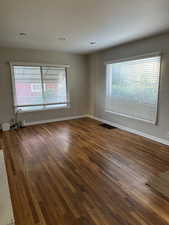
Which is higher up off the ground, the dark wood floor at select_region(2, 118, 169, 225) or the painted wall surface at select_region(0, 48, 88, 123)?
the painted wall surface at select_region(0, 48, 88, 123)

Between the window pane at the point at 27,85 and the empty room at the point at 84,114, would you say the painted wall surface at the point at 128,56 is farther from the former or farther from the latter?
the window pane at the point at 27,85

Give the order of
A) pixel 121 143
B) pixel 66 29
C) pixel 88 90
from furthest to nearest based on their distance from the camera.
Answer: pixel 88 90 < pixel 121 143 < pixel 66 29

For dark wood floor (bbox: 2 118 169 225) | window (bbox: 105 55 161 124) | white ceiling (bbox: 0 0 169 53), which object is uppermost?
white ceiling (bbox: 0 0 169 53)

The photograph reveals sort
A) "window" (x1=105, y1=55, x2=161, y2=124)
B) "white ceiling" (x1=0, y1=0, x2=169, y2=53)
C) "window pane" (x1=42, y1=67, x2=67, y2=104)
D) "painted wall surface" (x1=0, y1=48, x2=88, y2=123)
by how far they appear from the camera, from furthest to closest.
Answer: "window pane" (x1=42, y1=67, x2=67, y2=104), "painted wall surface" (x1=0, y1=48, x2=88, y2=123), "window" (x1=105, y1=55, x2=161, y2=124), "white ceiling" (x1=0, y1=0, x2=169, y2=53)

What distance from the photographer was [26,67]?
495 centimetres

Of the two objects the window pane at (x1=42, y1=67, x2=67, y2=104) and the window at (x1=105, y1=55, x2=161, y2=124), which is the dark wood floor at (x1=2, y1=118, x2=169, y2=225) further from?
the window pane at (x1=42, y1=67, x2=67, y2=104)

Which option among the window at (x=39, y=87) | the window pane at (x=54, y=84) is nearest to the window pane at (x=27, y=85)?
the window at (x=39, y=87)

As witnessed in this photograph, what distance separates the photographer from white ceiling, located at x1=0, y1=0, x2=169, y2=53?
2.05 metres

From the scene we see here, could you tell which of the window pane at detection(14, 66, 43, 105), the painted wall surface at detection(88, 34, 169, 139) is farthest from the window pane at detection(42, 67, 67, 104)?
the painted wall surface at detection(88, 34, 169, 139)

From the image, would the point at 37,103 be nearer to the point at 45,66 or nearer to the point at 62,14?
the point at 45,66

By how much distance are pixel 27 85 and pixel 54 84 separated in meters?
0.93

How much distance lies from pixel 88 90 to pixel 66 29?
332 centimetres

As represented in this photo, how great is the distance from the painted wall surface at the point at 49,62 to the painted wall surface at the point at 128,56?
0.35 meters

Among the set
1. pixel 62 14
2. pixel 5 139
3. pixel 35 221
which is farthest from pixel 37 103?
pixel 35 221
